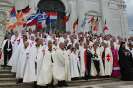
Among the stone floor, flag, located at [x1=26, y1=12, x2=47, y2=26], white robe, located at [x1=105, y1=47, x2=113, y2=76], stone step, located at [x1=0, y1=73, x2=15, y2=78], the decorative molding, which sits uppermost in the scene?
the decorative molding

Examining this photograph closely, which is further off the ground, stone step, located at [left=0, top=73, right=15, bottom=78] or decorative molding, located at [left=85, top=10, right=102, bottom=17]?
decorative molding, located at [left=85, top=10, right=102, bottom=17]

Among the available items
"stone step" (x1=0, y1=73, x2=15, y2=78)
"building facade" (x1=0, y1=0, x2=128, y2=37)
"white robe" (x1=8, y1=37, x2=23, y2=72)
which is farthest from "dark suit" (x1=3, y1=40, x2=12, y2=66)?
"building facade" (x1=0, y1=0, x2=128, y2=37)

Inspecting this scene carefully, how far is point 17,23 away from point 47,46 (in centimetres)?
395

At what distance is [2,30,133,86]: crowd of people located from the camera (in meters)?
12.5

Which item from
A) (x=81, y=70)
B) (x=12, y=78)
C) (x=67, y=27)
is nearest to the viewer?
(x=12, y=78)

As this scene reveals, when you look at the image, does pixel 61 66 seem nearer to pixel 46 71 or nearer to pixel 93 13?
pixel 46 71

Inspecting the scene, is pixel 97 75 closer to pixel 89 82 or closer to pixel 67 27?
pixel 89 82

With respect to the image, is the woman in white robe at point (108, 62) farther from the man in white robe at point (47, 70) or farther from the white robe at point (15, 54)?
the white robe at point (15, 54)

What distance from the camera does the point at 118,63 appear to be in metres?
15.8

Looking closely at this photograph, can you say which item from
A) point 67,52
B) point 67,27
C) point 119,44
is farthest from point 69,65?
point 67,27

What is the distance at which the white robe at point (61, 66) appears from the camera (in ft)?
41.2

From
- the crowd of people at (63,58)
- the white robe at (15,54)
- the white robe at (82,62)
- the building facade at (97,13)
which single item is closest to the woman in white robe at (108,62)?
the crowd of people at (63,58)

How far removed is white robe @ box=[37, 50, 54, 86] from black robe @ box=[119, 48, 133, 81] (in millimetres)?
4139

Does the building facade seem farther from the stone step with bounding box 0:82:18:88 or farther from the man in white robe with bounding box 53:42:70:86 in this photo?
the stone step with bounding box 0:82:18:88
